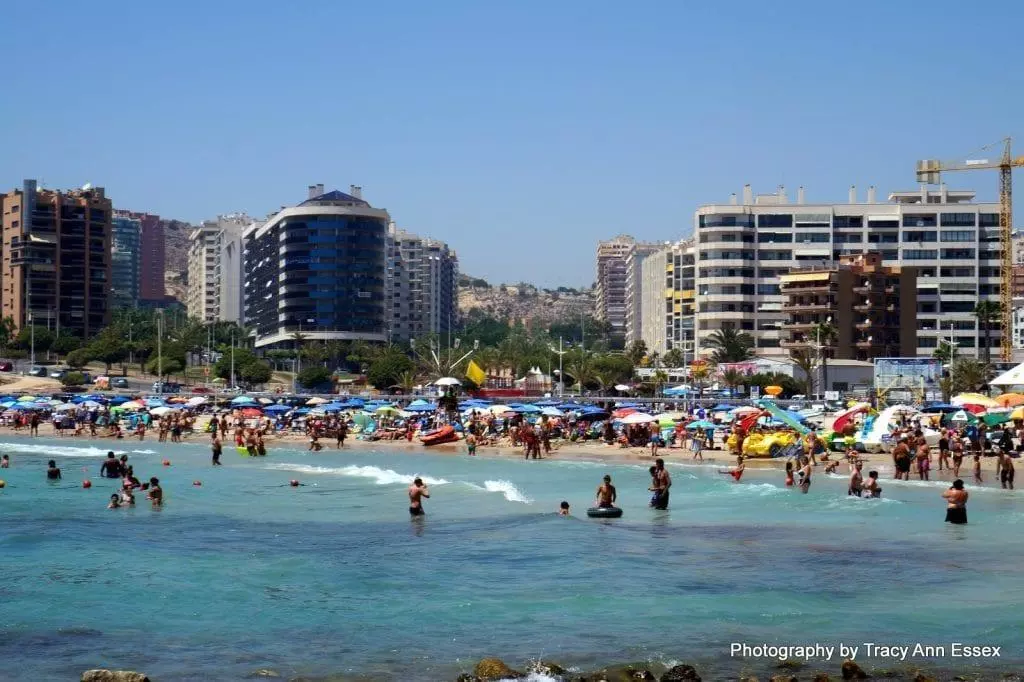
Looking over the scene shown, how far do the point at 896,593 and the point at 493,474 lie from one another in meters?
25.3

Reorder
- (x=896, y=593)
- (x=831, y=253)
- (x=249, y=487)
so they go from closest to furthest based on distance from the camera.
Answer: (x=896, y=593)
(x=249, y=487)
(x=831, y=253)

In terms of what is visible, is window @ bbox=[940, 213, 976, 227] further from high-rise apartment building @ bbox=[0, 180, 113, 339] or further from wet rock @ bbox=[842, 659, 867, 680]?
wet rock @ bbox=[842, 659, 867, 680]

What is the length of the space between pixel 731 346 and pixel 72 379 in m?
56.5

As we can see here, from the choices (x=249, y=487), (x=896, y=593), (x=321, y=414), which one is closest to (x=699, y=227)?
(x=321, y=414)

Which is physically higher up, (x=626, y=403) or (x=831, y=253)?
(x=831, y=253)

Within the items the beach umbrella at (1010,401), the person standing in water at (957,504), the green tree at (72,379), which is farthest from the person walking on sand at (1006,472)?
the green tree at (72,379)

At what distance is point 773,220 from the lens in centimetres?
11912

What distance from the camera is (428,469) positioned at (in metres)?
45.4

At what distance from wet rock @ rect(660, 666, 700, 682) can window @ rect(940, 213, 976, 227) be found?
11297cm

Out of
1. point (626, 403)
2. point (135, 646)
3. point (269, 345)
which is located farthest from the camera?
point (269, 345)

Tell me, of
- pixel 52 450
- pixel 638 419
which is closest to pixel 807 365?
pixel 638 419

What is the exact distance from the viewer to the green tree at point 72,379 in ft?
337

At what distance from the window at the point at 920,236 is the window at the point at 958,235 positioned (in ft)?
3.12

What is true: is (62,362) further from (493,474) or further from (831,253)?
(493,474)
